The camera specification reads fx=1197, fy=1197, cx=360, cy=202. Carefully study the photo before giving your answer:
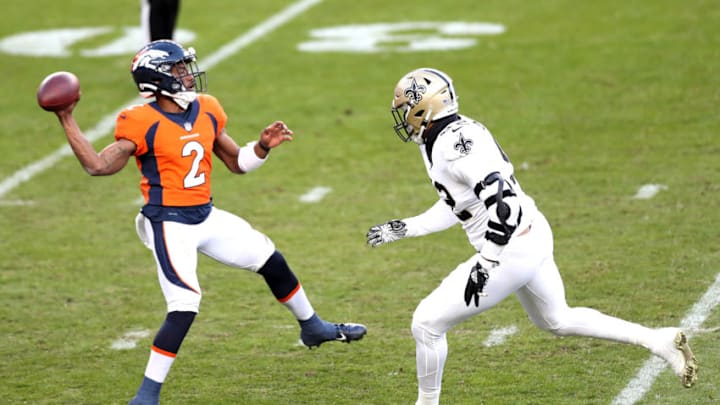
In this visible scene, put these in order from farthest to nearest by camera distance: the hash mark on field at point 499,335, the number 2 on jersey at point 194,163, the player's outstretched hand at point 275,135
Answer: the hash mark on field at point 499,335 < the player's outstretched hand at point 275,135 < the number 2 on jersey at point 194,163

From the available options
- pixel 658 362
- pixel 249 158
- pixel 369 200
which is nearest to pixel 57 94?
pixel 249 158

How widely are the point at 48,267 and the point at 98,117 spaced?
3.80 meters

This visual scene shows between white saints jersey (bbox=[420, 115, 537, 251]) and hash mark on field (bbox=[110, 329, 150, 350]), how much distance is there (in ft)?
7.19

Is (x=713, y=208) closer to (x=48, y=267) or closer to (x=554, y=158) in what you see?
(x=554, y=158)

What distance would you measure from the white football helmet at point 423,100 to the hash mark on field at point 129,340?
2190mm

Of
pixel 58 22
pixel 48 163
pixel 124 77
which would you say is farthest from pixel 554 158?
pixel 58 22

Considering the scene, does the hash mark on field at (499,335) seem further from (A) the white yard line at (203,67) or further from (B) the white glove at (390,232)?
(A) the white yard line at (203,67)

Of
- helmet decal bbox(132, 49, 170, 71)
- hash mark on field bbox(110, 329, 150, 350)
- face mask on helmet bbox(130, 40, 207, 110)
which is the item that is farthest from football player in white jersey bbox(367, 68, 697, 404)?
hash mark on field bbox(110, 329, 150, 350)

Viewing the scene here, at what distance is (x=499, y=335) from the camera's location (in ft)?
21.2

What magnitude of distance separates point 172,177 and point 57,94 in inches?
25.7

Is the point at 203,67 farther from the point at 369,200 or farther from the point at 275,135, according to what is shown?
the point at 275,135

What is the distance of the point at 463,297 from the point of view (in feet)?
16.9

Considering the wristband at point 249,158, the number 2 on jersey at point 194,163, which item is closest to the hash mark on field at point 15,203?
the wristband at point 249,158

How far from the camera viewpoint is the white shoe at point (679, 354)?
5.25 metres
